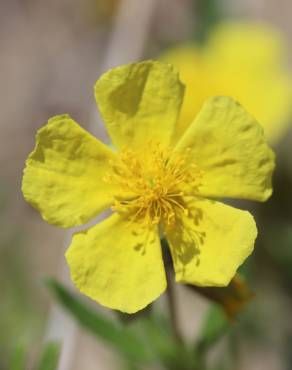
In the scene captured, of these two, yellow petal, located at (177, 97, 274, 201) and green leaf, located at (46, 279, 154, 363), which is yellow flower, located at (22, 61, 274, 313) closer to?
yellow petal, located at (177, 97, 274, 201)

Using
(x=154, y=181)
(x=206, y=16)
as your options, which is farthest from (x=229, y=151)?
(x=206, y=16)

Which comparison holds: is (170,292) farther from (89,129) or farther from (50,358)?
(89,129)

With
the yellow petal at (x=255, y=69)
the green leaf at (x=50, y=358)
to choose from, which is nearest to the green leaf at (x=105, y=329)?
the green leaf at (x=50, y=358)

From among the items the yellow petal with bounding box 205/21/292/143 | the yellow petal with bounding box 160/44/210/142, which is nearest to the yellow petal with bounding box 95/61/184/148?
the yellow petal with bounding box 160/44/210/142

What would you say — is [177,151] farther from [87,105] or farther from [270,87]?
[87,105]

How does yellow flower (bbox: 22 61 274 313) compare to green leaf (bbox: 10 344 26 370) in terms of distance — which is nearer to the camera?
yellow flower (bbox: 22 61 274 313)

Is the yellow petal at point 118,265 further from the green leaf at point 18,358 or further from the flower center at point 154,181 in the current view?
the green leaf at point 18,358
